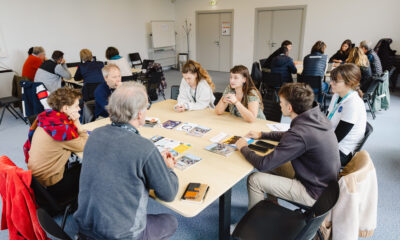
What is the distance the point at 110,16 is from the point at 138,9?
3.82ft

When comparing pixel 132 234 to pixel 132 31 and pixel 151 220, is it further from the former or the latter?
pixel 132 31

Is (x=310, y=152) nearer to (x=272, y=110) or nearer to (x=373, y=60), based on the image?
(x=272, y=110)

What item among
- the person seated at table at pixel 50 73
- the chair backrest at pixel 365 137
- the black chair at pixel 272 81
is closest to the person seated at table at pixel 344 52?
the black chair at pixel 272 81

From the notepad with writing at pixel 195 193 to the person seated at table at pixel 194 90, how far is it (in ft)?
4.89

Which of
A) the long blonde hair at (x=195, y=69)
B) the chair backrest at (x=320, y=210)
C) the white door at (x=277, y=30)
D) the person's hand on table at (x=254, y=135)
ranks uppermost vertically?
the white door at (x=277, y=30)

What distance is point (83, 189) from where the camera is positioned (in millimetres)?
1234

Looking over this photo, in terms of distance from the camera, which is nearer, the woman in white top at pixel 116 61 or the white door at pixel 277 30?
the woman in white top at pixel 116 61

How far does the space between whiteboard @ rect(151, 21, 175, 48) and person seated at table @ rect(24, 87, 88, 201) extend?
765 cm

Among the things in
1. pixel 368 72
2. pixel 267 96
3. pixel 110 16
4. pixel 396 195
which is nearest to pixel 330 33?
pixel 368 72

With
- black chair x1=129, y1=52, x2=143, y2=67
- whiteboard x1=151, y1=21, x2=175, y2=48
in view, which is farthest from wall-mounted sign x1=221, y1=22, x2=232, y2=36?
black chair x1=129, y1=52, x2=143, y2=67

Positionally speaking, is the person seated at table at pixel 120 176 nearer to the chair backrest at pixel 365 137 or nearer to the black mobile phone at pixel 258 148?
the black mobile phone at pixel 258 148

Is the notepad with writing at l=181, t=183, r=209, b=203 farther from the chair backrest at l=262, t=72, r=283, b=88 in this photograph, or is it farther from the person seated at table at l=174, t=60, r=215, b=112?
the chair backrest at l=262, t=72, r=283, b=88

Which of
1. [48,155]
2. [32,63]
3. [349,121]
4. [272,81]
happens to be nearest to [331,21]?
[272,81]

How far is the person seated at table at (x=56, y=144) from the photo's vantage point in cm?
182
